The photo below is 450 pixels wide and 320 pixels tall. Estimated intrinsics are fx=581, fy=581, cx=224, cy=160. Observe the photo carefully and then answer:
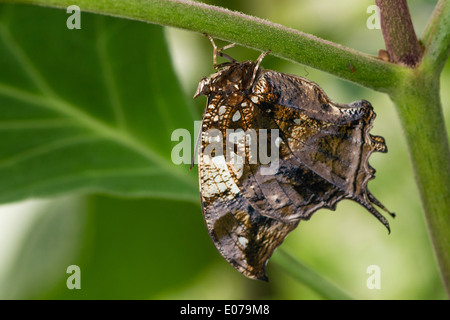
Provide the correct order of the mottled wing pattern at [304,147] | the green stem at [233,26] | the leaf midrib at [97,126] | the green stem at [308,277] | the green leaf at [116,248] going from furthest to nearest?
the green leaf at [116,248] < the leaf midrib at [97,126] < the green stem at [308,277] < the mottled wing pattern at [304,147] < the green stem at [233,26]

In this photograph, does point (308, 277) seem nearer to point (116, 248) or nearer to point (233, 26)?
point (233, 26)

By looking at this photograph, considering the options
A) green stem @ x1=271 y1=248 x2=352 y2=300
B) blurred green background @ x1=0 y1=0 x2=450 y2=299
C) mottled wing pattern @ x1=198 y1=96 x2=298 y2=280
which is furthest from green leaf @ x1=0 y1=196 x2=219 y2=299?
mottled wing pattern @ x1=198 y1=96 x2=298 y2=280

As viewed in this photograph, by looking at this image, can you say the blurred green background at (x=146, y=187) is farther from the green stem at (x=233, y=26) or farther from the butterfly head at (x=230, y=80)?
the green stem at (x=233, y=26)

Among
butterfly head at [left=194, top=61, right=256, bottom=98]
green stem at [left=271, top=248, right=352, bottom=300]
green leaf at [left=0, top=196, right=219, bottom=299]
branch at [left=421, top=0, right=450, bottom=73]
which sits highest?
green leaf at [left=0, top=196, right=219, bottom=299]

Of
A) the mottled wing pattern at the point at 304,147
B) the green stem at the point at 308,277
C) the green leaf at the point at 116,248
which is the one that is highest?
the green leaf at the point at 116,248

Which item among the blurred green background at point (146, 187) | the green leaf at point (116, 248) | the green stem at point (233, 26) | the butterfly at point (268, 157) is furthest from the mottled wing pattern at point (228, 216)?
the green leaf at point (116, 248)

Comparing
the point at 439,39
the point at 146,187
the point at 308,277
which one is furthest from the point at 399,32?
the point at 146,187

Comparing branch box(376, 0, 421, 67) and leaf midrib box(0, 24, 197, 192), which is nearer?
branch box(376, 0, 421, 67)

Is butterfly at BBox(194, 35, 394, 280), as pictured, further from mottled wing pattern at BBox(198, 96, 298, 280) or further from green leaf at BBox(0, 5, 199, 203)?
green leaf at BBox(0, 5, 199, 203)

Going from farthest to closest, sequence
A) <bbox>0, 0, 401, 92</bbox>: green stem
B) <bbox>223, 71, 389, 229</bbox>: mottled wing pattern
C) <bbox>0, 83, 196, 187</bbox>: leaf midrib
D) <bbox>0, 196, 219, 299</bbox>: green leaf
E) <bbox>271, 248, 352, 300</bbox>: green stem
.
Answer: <bbox>0, 196, 219, 299</bbox>: green leaf → <bbox>0, 83, 196, 187</bbox>: leaf midrib → <bbox>271, 248, 352, 300</bbox>: green stem → <bbox>223, 71, 389, 229</bbox>: mottled wing pattern → <bbox>0, 0, 401, 92</bbox>: green stem
